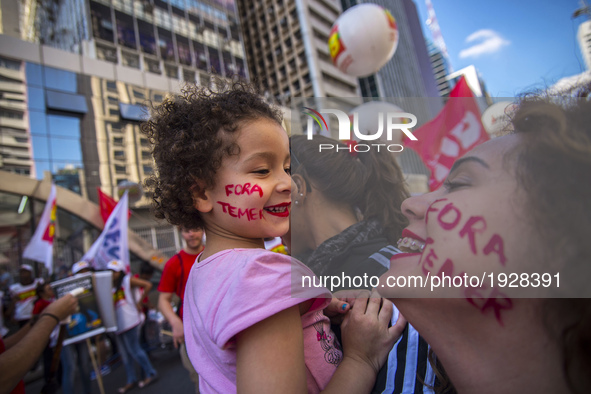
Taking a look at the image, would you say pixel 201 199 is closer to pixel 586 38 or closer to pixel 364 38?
pixel 586 38

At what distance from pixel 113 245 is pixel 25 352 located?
158 inches

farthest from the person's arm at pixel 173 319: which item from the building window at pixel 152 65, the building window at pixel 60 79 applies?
the building window at pixel 152 65

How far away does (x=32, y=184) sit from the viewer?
11.0 metres

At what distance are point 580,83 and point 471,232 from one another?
38 centimetres

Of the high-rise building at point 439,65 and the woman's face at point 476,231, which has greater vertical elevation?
the high-rise building at point 439,65

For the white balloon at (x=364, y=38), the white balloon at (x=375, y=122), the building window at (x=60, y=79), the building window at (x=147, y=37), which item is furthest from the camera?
the building window at (x=147, y=37)

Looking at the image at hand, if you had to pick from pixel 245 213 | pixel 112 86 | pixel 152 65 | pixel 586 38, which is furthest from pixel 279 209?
pixel 152 65

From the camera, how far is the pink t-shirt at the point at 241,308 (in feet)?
2.29

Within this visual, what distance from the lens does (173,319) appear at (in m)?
2.98

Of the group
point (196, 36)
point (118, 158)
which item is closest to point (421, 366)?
point (118, 158)

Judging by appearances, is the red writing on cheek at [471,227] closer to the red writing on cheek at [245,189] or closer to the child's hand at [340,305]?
the child's hand at [340,305]

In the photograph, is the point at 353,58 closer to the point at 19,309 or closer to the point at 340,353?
the point at 340,353

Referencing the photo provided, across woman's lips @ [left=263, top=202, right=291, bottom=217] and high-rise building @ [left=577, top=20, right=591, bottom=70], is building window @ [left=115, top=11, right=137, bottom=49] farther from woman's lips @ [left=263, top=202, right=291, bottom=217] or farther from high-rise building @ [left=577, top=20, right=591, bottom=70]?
high-rise building @ [left=577, top=20, right=591, bottom=70]

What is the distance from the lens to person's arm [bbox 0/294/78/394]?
53.7 inches
